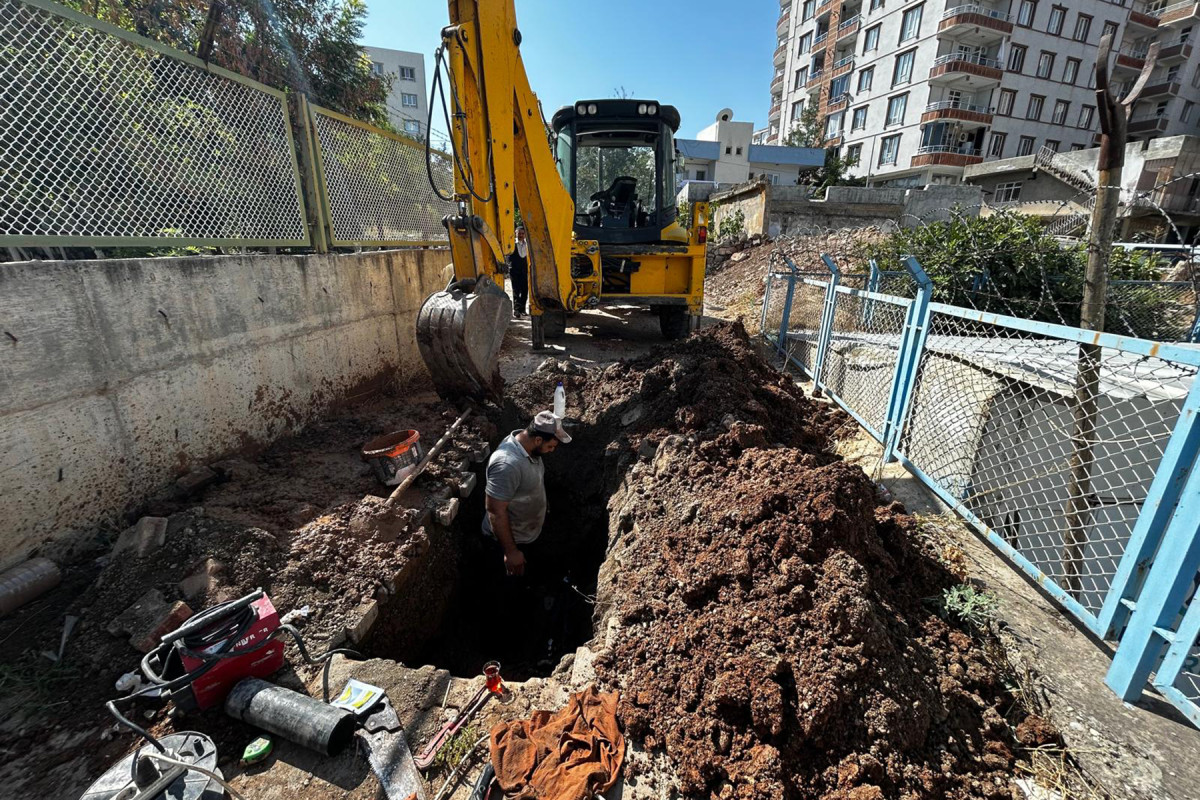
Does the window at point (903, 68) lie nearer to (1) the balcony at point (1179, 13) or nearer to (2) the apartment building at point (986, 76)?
(2) the apartment building at point (986, 76)

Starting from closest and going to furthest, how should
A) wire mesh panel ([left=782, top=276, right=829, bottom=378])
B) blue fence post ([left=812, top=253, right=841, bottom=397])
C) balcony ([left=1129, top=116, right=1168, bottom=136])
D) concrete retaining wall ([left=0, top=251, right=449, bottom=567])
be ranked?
concrete retaining wall ([left=0, top=251, right=449, bottom=567]) < blue fence post ([left=812, top=253, right=841, bottom=397]) < wire mesh panel ([left=782, top=276, right=829, bottom=378]) < balcony ([left=1129, top=116, right=1168, bottom=136])

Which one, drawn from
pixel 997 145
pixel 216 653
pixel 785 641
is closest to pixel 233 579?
pixel 216 653

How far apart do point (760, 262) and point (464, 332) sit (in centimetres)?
1203

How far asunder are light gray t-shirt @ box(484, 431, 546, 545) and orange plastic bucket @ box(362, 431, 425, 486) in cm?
61

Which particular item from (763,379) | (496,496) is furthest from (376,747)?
(763,379)

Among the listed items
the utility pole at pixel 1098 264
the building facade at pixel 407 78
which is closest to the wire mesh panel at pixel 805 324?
the utility pole at pixel 1098 264

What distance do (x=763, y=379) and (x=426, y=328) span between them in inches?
135

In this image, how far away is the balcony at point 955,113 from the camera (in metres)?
27.2

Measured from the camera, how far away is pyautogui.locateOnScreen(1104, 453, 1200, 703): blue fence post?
66.2 inches

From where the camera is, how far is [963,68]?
26000 millimetres

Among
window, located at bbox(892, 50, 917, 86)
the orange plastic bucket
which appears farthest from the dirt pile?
window, located at bbox(892, 50, 917, 86)

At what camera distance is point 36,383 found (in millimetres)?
2590

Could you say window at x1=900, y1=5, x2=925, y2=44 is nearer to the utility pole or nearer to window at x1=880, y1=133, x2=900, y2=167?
window at x1=880, y1=133, x2=900, y2=167

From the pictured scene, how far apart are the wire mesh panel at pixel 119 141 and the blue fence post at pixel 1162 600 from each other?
549cm
